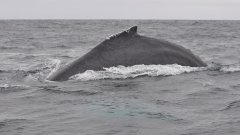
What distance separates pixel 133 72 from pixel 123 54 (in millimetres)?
578

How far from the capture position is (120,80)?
39.0ft

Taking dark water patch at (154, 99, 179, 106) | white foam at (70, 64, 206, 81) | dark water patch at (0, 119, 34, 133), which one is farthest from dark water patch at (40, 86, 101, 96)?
dark water patch at (0, 119, 34, 133)

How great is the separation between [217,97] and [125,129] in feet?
11.3

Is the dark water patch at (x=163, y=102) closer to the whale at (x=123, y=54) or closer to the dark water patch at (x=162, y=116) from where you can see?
the dark water patch at (x=162, y=116)

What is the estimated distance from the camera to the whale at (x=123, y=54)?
11.8m

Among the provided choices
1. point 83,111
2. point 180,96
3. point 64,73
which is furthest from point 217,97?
point 64,73

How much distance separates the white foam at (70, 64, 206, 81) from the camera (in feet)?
38.5

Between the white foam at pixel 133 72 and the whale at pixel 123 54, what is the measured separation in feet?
0.37

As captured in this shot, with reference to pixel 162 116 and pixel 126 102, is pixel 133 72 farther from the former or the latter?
pixel 162 116

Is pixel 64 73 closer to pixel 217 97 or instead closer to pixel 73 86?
pixel 73 86

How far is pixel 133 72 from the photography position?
485 inches

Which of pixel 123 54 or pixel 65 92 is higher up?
pixel 123 54

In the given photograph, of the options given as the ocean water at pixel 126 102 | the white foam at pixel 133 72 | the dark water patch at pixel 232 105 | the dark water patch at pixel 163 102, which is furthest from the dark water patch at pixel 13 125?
the white foam at pixel 133 72

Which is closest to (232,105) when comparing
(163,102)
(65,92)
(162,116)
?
(163,102)
